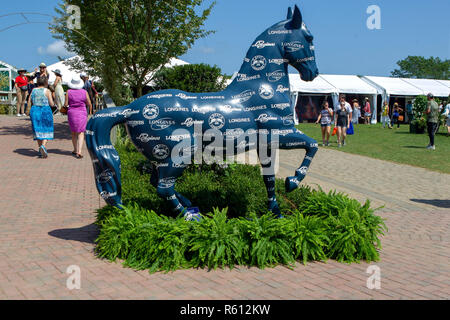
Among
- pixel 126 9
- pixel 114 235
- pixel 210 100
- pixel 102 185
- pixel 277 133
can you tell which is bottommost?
pixel 114 235

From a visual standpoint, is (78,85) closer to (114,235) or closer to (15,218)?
(15,218)

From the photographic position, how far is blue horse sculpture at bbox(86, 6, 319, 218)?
442 centimetres

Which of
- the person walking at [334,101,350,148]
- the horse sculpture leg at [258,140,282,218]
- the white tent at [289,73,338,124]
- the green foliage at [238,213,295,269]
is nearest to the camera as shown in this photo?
the green foliage at [238,213,295,269]

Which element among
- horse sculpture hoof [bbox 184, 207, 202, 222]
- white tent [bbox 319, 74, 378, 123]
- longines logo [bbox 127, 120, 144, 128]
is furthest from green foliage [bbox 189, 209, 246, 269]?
white tent [bbox 319, 74, 378, 123]

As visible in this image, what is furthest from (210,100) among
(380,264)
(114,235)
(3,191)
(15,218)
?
(3,191)

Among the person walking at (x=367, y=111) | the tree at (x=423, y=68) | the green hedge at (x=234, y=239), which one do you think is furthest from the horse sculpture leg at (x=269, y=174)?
the tree at (x=423, y=68)

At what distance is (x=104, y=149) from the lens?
435 cm

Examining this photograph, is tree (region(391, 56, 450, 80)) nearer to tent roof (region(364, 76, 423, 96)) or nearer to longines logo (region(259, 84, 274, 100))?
tent roof (region(364, 76, 423, 96))

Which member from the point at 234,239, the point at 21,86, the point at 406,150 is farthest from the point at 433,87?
the point at 234,239

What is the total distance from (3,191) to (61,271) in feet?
14.5

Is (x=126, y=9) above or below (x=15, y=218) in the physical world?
above

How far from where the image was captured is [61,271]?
405 centimetres

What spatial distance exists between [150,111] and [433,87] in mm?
32735

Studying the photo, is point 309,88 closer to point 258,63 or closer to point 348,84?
point 348,84
